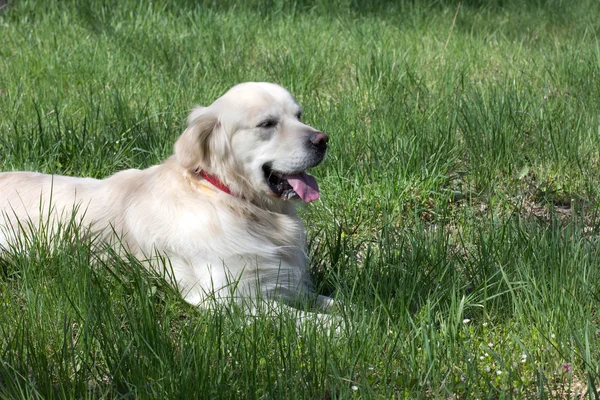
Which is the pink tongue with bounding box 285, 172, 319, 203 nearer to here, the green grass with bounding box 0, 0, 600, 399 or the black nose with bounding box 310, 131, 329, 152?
the black nose with bounding box 310, 131, 329, 152

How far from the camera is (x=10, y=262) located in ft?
10.7

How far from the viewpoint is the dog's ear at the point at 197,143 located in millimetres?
3072

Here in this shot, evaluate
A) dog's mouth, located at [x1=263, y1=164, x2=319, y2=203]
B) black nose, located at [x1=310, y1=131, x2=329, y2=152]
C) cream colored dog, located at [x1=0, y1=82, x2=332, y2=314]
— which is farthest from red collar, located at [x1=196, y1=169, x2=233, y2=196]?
black nose, located at [x1=310, y1=131, x2=329, y2=152]

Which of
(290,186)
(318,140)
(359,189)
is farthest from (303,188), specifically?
(359,189)

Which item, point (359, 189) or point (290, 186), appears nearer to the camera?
point (290, 186)

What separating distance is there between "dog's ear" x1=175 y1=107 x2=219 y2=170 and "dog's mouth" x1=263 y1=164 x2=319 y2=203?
0.24m

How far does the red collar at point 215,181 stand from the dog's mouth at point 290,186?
158 millimetres

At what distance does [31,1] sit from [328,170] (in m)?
4.18

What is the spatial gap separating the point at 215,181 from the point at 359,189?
1.03 meters

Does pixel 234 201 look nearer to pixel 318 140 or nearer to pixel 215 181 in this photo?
pixel 215 181

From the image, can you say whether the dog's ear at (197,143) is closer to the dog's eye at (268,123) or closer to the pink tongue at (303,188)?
the dog's eye at (268,123)

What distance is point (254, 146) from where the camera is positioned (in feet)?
10.0

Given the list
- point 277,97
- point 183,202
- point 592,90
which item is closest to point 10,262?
point 183,202

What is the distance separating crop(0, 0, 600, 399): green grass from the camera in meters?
2.29
